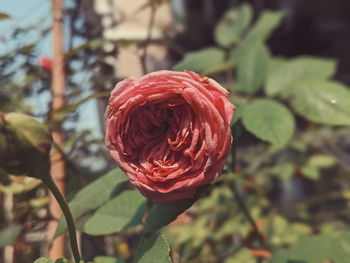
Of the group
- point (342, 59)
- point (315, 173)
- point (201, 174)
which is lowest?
point (342, 59)

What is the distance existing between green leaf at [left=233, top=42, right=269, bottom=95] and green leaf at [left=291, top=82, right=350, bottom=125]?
0.12m

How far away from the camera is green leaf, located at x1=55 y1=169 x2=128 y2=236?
26.7 inches

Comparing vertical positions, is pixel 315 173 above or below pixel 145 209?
below

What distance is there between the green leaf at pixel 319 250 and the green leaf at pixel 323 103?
251 mm

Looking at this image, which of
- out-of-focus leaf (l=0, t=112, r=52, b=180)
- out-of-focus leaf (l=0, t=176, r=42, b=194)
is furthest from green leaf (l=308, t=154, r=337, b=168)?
out-of-focus leaf (l=0, t=112, r=52, b=180)

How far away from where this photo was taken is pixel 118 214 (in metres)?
0.72

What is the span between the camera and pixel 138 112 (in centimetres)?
55

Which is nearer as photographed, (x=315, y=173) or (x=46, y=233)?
(x=46, y=233)

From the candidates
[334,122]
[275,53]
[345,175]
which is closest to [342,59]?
[275,53]

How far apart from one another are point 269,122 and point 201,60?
0.35 meters

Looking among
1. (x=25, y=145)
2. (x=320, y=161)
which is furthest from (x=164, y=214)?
(x=320, y=161)

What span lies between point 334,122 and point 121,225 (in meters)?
0.37

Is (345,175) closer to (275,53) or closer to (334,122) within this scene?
(334,122)

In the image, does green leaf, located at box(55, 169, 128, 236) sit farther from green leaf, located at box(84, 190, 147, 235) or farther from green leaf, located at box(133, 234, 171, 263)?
green leaf, located at box(133, 234, 171, 263)
